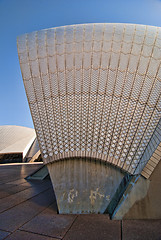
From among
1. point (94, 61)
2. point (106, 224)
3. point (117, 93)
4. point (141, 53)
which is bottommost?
point (106, 224)

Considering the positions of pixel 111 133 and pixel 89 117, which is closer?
pixel 111 133

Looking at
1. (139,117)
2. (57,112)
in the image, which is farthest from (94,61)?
(139,117)

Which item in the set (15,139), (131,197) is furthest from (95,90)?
(15,139)

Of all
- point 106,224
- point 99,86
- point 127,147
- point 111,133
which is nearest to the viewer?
point 106,224

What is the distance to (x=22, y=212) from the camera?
3492mm

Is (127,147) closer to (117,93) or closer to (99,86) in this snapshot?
(117,93)

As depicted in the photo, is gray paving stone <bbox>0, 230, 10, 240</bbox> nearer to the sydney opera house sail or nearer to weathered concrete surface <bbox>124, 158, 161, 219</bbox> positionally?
the sydney opera house sail

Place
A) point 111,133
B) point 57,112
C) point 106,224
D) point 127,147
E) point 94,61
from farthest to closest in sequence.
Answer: point 94,61 → point 57,112 → point 111,133 → point 127,147 → point 106,224

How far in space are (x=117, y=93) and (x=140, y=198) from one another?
3616 millimetres

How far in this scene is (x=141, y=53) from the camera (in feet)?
19.9

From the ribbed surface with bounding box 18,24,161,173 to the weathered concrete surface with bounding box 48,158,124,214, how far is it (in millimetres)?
292

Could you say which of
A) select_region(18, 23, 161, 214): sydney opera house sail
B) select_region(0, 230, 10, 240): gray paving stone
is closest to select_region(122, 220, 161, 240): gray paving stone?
select_region(18, 23, 161, 214): sydney opera house sail

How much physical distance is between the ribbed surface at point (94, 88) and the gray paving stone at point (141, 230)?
3.46ft

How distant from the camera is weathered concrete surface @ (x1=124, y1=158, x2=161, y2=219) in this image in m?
2.94
